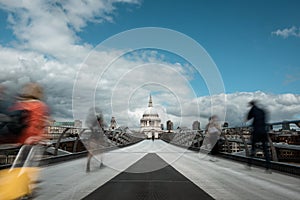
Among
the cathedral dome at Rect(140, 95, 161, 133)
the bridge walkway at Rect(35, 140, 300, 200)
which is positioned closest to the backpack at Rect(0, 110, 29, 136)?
the bridge walkway at Rect(35, 140, 300, 200)

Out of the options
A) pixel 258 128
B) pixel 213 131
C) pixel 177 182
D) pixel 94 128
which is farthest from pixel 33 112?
pixel 213 131

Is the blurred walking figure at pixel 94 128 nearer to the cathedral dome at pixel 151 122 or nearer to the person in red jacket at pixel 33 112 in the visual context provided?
the person in red jacket at pixel 33 112

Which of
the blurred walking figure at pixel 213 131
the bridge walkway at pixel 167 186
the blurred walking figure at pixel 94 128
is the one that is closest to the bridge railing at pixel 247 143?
the blurred walking figure at pixel 213 131

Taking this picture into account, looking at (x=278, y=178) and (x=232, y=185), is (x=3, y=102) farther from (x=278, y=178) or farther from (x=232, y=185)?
(x=278, y=178)

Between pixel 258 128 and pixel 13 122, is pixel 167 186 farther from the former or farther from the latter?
pixel 258 128

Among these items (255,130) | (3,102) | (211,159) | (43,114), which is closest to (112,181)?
(43,114)

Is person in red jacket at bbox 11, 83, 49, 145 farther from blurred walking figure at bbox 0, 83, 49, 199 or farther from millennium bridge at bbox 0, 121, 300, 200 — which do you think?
millennium bridge at bbox 0, 121, 300, 200

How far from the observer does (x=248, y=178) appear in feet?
24.9

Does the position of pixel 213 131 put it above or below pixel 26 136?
above

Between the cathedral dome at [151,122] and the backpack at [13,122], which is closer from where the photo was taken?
the backpack at [13,122]

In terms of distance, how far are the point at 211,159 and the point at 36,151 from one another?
9.12 m

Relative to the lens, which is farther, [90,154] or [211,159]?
[211,159]

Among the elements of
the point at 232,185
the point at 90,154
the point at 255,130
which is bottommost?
the point at 232,185

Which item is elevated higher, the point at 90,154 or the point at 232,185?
→ the point at 90,154
